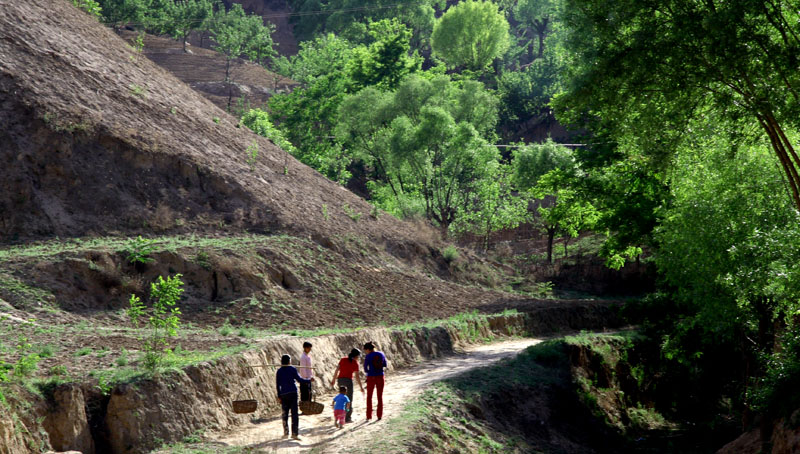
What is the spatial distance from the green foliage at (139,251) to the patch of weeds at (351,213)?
1178 cm

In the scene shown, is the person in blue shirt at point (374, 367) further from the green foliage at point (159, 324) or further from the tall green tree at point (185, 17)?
the tall green tree at point (185, 17)

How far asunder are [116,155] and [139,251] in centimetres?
584

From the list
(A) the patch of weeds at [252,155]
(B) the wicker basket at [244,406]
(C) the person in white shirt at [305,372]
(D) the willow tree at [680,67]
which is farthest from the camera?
(A) the patch of weeds at [252,155]

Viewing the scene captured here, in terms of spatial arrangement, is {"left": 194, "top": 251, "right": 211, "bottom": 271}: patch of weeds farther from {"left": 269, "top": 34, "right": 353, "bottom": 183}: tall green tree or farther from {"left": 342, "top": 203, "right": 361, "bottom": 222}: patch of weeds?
{"left": 269, "top": 34, "right": 353, "bottom": 183}: tall green tree

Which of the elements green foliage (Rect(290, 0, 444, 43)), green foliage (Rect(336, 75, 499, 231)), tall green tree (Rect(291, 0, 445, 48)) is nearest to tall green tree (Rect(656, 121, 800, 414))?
green foliage (Rect(336, 75, 499, 231))

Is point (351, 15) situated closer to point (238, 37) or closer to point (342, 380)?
point (238, 37)

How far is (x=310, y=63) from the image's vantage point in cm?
6284

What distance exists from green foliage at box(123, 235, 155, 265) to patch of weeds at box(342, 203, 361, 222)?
11779 mm

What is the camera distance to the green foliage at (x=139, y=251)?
19.2 meters

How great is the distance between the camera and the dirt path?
12.1m

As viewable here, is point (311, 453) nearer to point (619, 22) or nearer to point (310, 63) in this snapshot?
point (619, 22)

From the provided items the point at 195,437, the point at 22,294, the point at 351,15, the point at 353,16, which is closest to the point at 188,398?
the point at 195,437

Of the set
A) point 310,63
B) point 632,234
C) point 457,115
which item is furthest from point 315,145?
point 632,234

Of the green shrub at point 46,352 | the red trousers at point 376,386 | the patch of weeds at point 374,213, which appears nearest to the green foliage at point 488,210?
the patch of weeds at point 374,213
